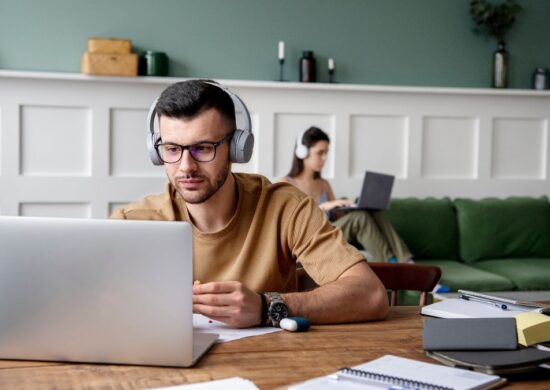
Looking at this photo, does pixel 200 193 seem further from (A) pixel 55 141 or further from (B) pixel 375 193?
(A) pixel 55 141

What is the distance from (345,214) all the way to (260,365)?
318cm

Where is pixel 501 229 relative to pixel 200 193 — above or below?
below

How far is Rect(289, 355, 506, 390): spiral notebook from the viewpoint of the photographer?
1159 mm

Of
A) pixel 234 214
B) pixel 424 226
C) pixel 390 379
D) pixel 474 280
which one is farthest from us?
pixel 424 226

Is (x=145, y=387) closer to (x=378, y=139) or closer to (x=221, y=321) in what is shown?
(x=221, y=321)

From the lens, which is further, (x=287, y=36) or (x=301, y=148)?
(x=287, y=36)

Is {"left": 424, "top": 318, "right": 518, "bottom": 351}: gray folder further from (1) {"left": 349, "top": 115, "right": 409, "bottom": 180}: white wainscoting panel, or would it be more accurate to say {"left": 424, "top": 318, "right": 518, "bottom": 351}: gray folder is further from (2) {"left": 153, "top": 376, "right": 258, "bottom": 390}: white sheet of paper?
(1) {"left": 349, "top": 115, "right": 409, "bottom": 180}: white wainscoting panel

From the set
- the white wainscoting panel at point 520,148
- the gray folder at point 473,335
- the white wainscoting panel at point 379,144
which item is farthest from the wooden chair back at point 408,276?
the white wainscoting panel at point 520,148

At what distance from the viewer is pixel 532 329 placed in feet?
4.60

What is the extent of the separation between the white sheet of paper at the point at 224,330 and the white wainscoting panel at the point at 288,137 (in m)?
2.97

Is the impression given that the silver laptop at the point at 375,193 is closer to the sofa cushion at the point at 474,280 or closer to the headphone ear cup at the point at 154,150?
the sofa cushion at the point at 474,280

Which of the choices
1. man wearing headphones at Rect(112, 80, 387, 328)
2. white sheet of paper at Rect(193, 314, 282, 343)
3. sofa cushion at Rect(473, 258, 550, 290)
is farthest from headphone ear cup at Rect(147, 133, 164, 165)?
sofa cushion at Rect(473, 258, 550, 290)

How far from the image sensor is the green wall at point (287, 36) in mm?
4336

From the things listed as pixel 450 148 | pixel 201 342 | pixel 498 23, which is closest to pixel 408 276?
pixel 201 342
